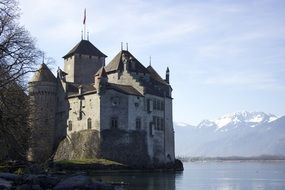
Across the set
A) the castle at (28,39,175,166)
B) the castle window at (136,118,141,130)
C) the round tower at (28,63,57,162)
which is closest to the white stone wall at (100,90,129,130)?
the castle at (28,39,175,166)

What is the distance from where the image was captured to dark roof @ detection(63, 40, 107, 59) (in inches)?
4002

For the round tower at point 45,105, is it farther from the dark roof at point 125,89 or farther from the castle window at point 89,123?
the dark roof at point 125,89

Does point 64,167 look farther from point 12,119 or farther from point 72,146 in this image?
point 12,119

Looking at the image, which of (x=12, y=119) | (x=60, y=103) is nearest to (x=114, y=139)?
Answer: (x=60, y=103)

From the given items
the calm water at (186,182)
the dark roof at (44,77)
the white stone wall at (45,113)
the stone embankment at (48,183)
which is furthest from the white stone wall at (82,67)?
the stone embankment at (48,183)

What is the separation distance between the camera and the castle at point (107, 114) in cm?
8412

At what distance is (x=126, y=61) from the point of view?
301 feet

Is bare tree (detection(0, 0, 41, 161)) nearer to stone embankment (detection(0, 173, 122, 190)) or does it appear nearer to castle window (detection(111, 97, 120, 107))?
stone embankment (detection(0, 173, 122, 190))

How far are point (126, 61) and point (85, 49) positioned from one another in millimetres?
14040

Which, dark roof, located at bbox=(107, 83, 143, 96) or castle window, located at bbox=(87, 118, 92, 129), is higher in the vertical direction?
dark roof, located at bbox=(107, 83, 143, 96)

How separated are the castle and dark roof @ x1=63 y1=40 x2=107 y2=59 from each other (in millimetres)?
286

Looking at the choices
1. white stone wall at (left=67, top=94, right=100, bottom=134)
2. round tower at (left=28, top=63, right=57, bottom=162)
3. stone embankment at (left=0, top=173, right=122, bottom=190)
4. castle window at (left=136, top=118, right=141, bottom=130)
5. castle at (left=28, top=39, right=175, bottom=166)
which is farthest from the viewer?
round tower at (left=28, top=63, right=57, bottom=162)

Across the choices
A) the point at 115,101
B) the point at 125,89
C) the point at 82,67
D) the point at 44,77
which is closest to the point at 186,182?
the point at 115,101

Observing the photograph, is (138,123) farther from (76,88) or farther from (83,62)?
(83,62)
